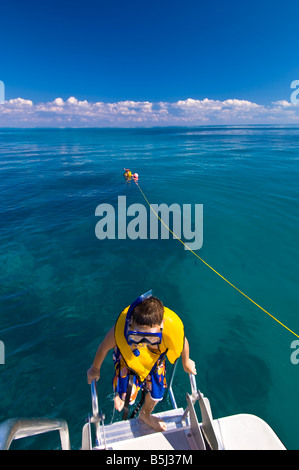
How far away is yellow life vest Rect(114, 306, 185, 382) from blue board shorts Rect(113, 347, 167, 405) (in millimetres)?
112

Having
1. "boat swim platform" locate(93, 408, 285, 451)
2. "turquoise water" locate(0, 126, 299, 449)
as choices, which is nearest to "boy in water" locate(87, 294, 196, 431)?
"boat swim platform" locate(93, 408, 285, 451)

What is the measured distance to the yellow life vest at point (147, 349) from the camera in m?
2.64

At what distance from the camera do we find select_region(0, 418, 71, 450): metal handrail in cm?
159

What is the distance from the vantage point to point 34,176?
76.6ft

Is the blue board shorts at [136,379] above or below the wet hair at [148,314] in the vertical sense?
below

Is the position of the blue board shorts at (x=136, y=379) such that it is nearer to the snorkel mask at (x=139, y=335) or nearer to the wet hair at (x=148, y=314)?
the snorkel mask at (x=139, y=335)

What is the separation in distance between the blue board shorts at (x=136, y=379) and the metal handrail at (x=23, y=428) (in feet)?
2.73

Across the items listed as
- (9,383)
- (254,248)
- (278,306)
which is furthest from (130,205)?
(9,383)

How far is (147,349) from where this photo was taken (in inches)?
111

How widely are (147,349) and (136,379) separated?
0.49 m

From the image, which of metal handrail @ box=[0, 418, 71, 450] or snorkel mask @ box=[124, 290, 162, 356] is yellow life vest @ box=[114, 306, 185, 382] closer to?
snorkel mask @ box=[124, 290, 162, 356]

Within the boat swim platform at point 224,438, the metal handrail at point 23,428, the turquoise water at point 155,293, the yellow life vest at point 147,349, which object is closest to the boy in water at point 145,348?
the yellow life vest at point 147,349

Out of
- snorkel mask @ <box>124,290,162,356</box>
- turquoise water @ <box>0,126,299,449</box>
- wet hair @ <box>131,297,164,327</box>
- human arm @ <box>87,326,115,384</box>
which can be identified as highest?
wet hair @ <box>131,297,164,327</box>

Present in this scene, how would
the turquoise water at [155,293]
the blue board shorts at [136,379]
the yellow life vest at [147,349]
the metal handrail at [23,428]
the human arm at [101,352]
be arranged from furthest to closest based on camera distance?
the turquoise water at [155,293] < the blue board shorts at [136,379] < the human arm at [101,352] < the yellow life vest at [147,349] < the metal handrail at [23,428]
